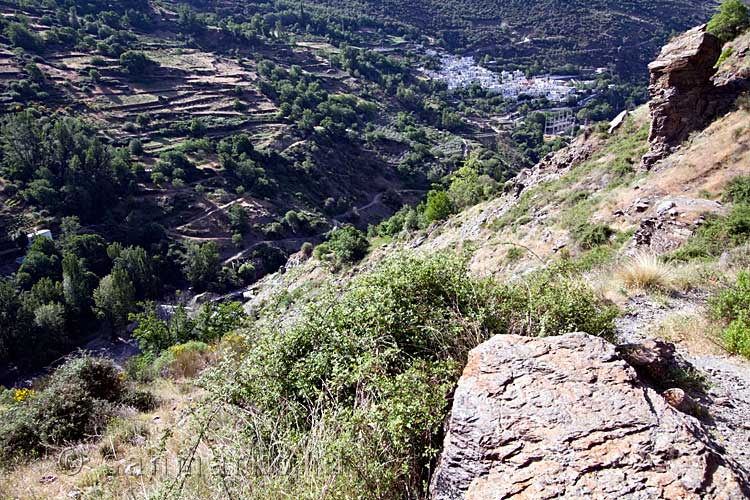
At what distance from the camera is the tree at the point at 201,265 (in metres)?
34.9

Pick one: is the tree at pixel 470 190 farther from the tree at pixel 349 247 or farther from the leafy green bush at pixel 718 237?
the leafy green bush at pixel 718 237

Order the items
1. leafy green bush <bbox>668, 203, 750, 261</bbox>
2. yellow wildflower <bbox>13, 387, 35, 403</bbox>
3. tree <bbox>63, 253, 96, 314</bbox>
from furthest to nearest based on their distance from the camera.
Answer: tree <bbox>63, 253, 96, 314</bbox>, leafy green bush <bbox>668, 203, 750, 261</bbox>, yellow wildflower <bbox>13, 387, 35, 403</bbox>

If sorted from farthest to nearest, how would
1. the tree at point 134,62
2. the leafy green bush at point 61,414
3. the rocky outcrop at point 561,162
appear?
the tree at point 134,62 < the rocky outcrop at point 561,162 < the leafy green bush at point 61,414

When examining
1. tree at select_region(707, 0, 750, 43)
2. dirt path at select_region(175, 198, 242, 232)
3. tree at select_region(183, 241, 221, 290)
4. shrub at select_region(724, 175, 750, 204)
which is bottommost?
tree at select_region(183, 241, 221, 290)

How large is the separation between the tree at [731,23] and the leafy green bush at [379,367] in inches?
660

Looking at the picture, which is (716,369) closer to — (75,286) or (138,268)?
(75,286)

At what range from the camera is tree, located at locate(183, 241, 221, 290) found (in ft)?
114

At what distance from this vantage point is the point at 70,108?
45562mm

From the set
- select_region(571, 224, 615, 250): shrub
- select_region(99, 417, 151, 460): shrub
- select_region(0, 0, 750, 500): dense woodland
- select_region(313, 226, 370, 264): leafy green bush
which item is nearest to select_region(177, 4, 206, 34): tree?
select_region(0, 0, 750, 500): dense woodland

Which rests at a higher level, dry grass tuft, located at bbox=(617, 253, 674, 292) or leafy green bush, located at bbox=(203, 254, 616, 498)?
leafy green bush, located at bbox=(203, 254, 616, 498)

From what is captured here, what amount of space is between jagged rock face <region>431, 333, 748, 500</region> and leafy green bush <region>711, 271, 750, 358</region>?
7.53 feet

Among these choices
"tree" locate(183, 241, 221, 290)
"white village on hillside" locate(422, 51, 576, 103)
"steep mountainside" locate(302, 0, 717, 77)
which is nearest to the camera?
"tree" locate(183, 241, 221, 290)

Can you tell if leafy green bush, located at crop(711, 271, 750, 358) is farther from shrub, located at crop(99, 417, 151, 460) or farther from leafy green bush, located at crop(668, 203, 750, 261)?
shrub, located at crop(99, 417, 151, 460)

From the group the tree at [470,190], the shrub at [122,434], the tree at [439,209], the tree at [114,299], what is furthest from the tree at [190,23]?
the shrub at [122,434]
